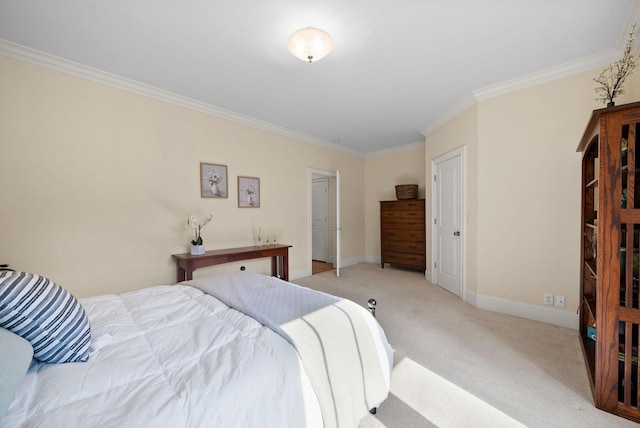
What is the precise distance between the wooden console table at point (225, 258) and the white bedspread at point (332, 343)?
4.71 ft

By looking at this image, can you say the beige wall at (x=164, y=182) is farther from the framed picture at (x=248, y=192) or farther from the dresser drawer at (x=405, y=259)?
the dresser drawer at (x=405, y=259)

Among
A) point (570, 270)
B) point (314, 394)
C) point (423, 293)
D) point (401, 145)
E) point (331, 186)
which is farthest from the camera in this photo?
point (331, 186)

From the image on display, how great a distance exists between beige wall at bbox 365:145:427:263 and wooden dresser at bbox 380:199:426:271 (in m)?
0.49

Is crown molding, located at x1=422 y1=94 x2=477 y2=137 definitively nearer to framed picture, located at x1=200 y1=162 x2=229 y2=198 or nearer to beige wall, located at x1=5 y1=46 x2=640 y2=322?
beige wall, located at x1=5 y1=46 x2=640 y2=322

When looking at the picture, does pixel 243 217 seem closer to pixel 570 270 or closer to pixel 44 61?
pixel 44 61

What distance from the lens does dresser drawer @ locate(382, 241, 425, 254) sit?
4.70 m

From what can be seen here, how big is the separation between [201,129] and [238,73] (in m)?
1.11

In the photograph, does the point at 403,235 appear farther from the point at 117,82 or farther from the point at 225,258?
the point at 117,82

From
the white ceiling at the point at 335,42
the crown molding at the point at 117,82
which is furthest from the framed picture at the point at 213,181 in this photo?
the white ceiling at the point at 335,42

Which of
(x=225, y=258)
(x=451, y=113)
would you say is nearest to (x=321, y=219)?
(x=225, y=258)

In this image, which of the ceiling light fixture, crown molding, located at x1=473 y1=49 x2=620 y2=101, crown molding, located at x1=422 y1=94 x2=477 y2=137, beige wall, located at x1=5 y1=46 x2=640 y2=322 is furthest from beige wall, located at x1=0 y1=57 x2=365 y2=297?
crown molding, located at x1=473 y1=49 x2=620 y2=101

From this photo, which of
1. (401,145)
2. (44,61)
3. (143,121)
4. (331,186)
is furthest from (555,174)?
(44,61)

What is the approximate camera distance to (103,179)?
2.63 m

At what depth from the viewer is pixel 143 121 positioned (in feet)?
9.50
